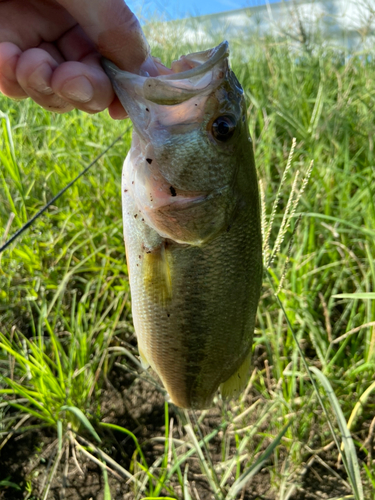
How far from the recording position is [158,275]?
1116 mm

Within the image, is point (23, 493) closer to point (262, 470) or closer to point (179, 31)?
point (262, 470)

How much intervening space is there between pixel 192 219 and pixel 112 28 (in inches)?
21.2

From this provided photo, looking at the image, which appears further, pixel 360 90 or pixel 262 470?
pixel 360 90

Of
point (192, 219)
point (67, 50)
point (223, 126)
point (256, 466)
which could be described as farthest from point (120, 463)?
point (67, 50)

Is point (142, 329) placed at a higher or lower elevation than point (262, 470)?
higher

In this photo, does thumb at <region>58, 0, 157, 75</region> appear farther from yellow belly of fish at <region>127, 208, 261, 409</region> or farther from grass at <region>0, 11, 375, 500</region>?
grass at <region>0, 11, 375, 500</region>

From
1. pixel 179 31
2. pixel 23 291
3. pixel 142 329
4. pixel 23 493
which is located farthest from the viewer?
pixel 179 31

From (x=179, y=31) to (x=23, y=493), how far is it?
4.60m

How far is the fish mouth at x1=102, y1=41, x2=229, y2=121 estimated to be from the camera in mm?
985

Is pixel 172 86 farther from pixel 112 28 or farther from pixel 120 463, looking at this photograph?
pixel 120 463

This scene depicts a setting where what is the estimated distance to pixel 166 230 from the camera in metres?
1.09

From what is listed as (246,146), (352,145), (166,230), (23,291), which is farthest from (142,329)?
(352,145)

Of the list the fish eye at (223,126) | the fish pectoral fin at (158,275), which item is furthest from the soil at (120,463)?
the fish eye at (223,126)

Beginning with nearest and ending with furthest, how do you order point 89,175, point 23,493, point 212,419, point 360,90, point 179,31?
point 23,493, point 212,419, point 89,175, point 360,90, point 179,31
